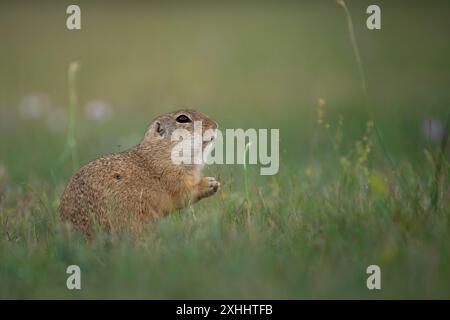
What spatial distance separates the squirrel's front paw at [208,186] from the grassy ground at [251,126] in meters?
0.10

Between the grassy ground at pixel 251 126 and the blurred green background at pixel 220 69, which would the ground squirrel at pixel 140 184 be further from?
the blurred green background at pixel 220 69

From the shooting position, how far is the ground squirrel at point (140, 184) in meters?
5.24

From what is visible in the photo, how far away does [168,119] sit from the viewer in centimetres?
596

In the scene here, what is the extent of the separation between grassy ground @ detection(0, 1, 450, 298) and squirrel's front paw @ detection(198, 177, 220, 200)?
0.10 meters

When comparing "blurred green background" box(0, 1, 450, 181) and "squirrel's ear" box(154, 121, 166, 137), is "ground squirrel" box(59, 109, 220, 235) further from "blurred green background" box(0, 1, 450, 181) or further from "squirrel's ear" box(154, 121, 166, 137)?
"blurred green background" box(0, 1, 450, 181)

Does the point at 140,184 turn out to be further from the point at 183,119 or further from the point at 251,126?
the point at 251,126

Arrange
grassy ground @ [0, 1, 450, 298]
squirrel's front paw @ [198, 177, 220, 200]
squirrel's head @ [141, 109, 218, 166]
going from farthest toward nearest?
1. squirrel's head @ [141, 109, 218, 166]
2. squirrel's front paw @ [198, 177, 220, 200]
3. grassy ground @ [0, 1, 450, 298]

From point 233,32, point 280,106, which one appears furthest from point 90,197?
point 233,32

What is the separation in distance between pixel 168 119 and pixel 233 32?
1168cm

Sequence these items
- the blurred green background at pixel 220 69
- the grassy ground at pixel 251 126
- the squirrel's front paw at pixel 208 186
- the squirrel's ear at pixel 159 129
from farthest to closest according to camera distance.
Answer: the blurred green background at pixel 220 69
the squirrel's ear at pixel 159 129
the squirrel's front paw at pixel 208 186
the grassy ground at pixel 251 126

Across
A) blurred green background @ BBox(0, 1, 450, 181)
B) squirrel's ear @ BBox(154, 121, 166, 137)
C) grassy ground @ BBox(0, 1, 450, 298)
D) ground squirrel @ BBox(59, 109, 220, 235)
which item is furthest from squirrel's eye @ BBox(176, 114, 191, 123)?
blurred green background @ BBox(0, 1, 450, 181)

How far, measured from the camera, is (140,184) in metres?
5.50

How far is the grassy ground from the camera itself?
4320mm

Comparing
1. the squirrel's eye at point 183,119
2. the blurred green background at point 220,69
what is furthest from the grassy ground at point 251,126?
the squirrel's eye at point 183,119
